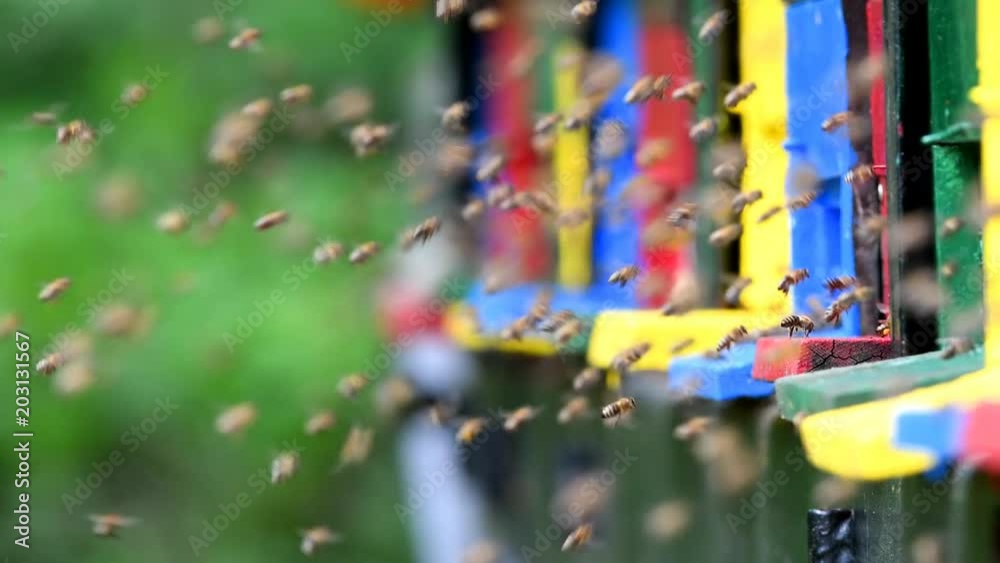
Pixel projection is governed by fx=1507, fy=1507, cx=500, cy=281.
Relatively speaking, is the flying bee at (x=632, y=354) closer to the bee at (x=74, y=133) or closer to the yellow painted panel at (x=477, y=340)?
the yellow painted panel at (x=477, y=340)

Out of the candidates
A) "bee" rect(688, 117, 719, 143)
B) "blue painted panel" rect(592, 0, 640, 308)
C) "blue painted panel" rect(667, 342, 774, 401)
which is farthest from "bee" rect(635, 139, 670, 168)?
"blue painted panel" rect(667, 342, 774, 401)

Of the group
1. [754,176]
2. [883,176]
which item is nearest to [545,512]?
[754,176]

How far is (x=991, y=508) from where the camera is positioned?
294 centimetres

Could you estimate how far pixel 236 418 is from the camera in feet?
26.1

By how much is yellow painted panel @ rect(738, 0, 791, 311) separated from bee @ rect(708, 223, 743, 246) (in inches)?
1.8

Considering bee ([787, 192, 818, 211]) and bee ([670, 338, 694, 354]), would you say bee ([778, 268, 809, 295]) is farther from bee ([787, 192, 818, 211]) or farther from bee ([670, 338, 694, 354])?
bee ([670, 338, 694, 354])

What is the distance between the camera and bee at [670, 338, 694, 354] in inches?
179

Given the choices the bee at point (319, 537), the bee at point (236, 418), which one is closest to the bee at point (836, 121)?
the bee at point (319, 537)

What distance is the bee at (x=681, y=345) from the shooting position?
455cm

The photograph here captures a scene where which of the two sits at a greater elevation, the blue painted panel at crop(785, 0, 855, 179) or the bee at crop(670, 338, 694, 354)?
the blue painted panel at crop(785, 0, 855, 179)

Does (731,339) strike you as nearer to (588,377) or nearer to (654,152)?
(588,377)

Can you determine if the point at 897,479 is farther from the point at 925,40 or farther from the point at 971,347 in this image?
the point at 925,40

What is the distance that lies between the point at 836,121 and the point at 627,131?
1.97 metres

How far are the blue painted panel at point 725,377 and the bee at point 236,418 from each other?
13.1 feet
